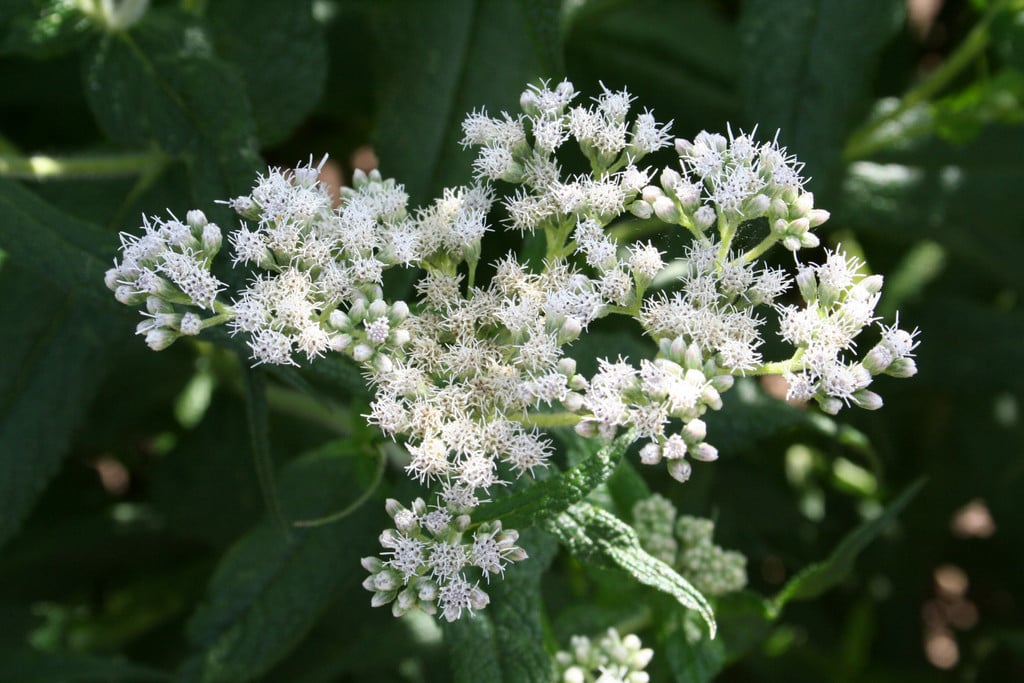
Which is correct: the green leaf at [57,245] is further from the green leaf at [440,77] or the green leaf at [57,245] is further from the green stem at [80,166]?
the green leaf at [440,77]

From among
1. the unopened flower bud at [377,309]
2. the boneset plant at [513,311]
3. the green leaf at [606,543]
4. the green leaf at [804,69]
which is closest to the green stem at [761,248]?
the boneset plant at [513,311]

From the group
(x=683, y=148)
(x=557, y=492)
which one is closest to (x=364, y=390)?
(x=557, y=492)

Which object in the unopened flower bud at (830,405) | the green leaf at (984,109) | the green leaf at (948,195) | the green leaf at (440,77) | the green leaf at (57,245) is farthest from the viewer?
the green leaf at (948,195)

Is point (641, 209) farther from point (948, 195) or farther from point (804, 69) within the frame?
point (948, 195)

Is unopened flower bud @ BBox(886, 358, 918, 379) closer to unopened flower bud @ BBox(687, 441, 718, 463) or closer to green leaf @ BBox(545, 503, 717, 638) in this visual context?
unopened flower bud @ BBox(687, 441, 718, 463)

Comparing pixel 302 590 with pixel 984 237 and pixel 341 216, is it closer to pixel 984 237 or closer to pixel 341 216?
pixel 341 216

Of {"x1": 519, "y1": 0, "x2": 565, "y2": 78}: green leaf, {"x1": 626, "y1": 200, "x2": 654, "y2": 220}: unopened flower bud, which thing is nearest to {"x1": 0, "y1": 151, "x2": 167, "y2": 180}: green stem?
{"x1": 519, "y1": 0, "x2": 565, "y2": 78}: green leaf
